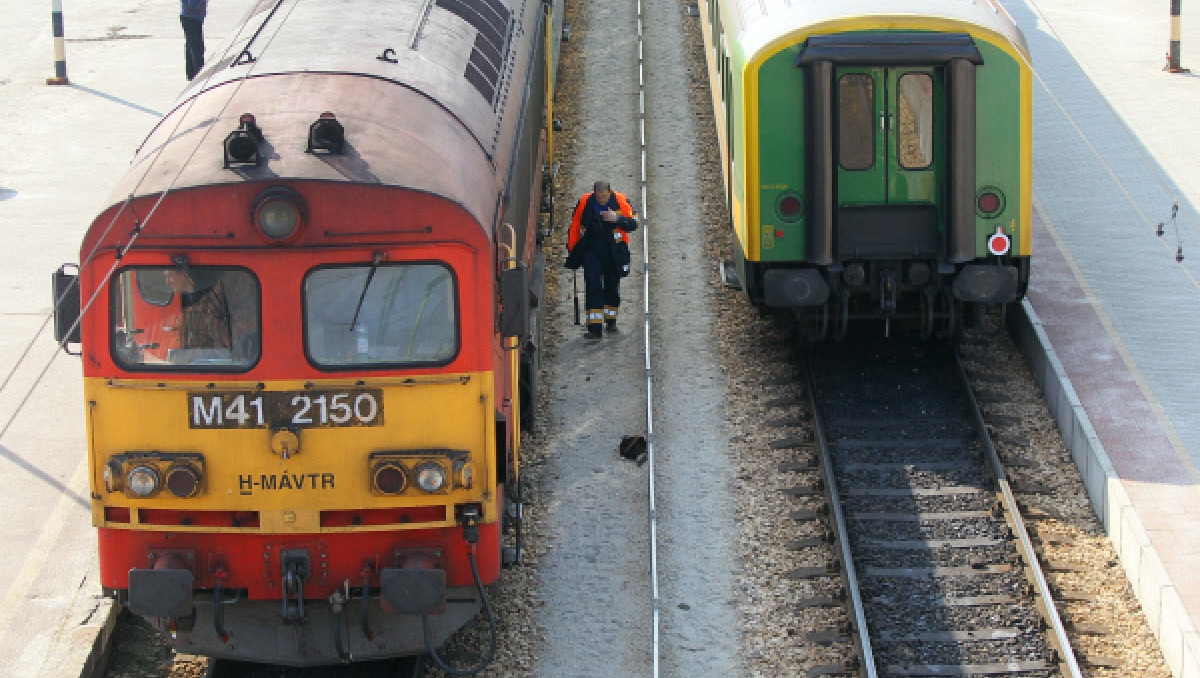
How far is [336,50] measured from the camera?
33.0ft

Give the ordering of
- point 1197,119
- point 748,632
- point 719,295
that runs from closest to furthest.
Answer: point 748,632
point 719,295
point 1197,119

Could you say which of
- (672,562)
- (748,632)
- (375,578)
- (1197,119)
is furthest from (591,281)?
(1197,119)

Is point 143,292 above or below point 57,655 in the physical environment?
above

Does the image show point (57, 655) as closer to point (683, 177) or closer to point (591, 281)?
point (591, 281)

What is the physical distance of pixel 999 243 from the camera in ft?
41.1

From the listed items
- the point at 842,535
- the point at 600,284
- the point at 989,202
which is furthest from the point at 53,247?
the point at 989,202

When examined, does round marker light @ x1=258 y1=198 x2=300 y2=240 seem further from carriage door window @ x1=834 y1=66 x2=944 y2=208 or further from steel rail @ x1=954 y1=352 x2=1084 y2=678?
carriage door window @ x1=834 y1=66 x2=944 y2=208

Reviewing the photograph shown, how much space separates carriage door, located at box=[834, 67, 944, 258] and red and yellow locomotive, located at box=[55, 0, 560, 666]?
4499mm

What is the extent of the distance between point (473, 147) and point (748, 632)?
347cm

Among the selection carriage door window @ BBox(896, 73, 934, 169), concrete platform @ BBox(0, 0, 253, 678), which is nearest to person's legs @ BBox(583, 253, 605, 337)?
carriage door window @ BBox(896, 73, 934, 169)

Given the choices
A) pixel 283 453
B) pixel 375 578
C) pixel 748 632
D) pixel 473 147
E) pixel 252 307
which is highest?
pixel 473 147

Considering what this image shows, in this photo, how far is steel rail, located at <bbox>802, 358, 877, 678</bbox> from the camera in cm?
971

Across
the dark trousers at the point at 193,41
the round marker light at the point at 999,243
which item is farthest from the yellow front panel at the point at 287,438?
the dark trousers at the point at 193,41

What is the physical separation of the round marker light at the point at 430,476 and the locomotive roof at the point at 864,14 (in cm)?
529
